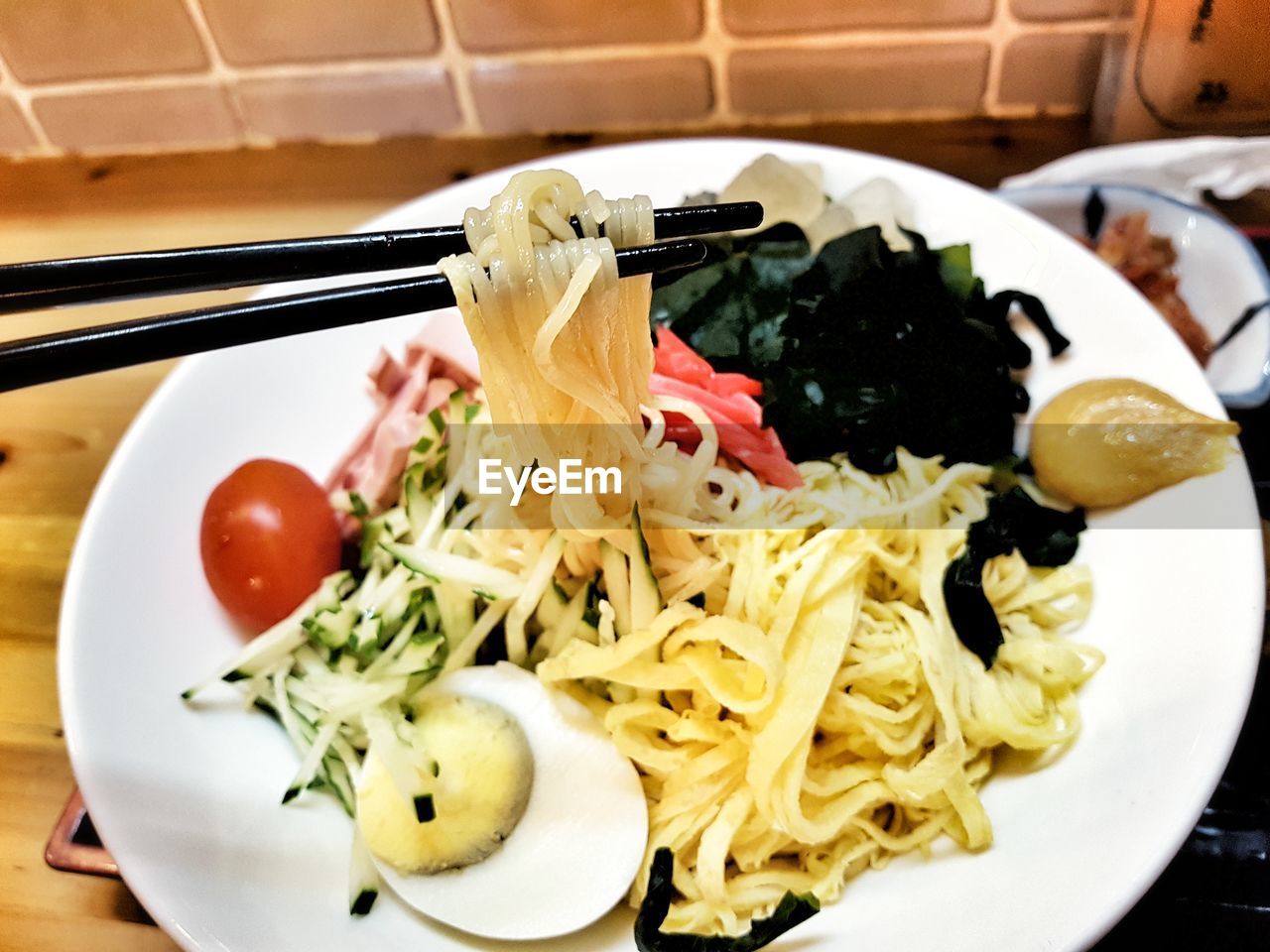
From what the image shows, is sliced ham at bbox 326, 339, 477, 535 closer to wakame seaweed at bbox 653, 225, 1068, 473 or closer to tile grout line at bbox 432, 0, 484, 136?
wakame seaweed at bbox 653, 225, 1068, 473

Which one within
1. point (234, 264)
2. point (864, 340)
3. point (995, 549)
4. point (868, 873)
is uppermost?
point (234, 264)

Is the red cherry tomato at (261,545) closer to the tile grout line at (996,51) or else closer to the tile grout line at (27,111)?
the tile grout line at (27,111)

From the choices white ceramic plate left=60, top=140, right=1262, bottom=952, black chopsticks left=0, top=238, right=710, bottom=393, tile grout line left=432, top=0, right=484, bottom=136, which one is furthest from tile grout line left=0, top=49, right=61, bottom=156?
black chopsticks left=0, top=238, right=710, bottom=393

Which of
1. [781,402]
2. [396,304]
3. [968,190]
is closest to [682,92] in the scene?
[968,190]

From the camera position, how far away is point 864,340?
1.32m

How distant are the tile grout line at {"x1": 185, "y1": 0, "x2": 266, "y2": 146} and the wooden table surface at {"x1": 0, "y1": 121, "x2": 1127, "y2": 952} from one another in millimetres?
67

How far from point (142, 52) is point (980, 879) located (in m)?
2.13

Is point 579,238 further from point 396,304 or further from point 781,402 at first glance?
point 781,402

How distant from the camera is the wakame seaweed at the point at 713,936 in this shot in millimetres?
968

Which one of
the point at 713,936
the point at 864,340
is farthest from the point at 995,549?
the point at 713,936

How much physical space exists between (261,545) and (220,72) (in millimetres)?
1286

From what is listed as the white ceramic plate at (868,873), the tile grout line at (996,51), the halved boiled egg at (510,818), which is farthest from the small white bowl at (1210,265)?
the halved boiled egg at (510,818)

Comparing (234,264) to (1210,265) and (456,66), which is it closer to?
(456,66)

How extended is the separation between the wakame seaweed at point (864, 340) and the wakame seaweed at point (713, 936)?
0.56 m
